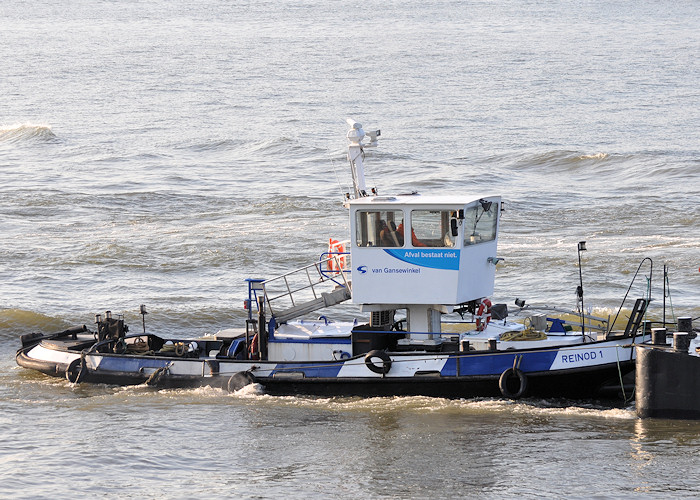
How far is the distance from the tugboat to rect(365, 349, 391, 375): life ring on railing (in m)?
0.01

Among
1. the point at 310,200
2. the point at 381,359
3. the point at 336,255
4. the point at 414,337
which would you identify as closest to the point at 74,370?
the point at 336,255

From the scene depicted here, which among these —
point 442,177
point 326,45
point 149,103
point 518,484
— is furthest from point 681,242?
point 326,45

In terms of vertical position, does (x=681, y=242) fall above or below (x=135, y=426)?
above

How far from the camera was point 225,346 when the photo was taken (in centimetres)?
1552

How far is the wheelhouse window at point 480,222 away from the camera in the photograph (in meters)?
13.6

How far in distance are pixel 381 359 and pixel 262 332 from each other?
178 cm

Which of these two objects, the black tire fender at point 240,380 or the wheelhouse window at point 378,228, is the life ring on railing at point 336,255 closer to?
the wheelhouse window at point 378,228

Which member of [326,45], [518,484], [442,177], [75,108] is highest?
[326,45]

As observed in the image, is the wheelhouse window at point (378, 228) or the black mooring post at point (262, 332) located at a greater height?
the wheelhouse window at point (378, 228)

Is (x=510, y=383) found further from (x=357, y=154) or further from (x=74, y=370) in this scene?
(x=74, y=370)

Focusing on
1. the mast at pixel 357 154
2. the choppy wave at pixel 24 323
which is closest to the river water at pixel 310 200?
the choppy wave at pixel 24 323

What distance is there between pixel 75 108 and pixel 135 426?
39.1 meters

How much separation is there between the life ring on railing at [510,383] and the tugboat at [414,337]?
13 mm

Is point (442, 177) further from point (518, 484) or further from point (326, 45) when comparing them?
point (326, 45)
